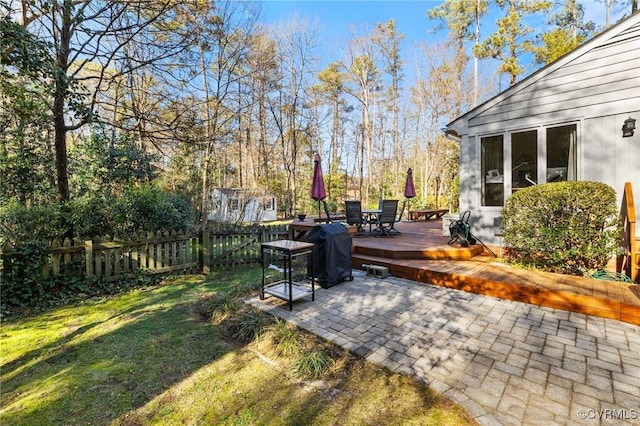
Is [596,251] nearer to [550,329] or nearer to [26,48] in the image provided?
[550,329]

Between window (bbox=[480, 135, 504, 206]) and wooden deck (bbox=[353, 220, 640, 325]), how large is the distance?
1.02 metres

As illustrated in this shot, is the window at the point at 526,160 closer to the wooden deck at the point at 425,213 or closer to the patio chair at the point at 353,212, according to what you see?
the patio chair at the point at 353,212

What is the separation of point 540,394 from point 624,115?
4.87 metres

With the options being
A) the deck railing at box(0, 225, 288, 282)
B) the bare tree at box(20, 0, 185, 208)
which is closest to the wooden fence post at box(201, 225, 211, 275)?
the deck railing at box(0, 225, 288, 282)

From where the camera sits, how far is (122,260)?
17.2 ft

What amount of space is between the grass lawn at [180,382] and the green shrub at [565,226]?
3.67 m

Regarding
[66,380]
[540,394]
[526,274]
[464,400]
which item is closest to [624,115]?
[526,274]

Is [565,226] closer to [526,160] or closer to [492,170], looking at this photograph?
[526,160]

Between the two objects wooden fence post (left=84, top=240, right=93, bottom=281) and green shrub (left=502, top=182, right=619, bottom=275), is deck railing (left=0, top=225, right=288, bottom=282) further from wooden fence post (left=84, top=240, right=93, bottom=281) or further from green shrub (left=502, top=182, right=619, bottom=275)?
green shrub (left=502, top=182, right=619, bottom=275)

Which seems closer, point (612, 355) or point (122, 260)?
point (612, 355)

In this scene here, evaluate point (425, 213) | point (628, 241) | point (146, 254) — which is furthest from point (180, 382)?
point (425, 213)

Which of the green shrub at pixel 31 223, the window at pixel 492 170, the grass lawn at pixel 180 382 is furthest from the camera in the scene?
the window at pixel 492 170

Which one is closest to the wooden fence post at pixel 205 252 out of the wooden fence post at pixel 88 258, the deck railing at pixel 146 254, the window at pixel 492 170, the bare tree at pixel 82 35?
the deck railing at pixel 146 254

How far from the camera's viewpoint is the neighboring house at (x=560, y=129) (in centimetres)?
452
